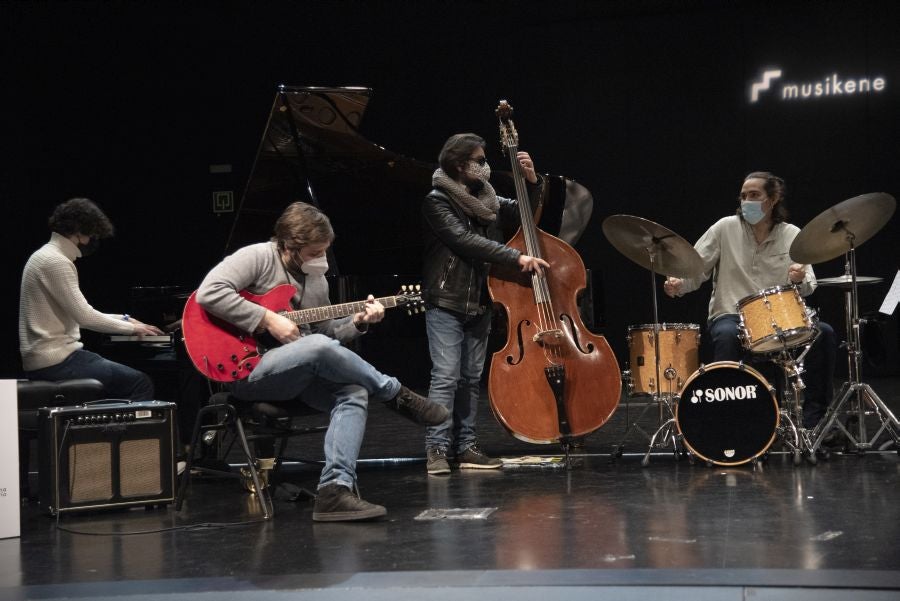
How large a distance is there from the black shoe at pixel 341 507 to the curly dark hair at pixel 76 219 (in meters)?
2.05

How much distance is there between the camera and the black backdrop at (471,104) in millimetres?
8430

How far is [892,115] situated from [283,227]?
617 cm

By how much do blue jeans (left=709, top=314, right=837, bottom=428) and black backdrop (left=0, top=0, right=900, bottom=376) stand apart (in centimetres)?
341

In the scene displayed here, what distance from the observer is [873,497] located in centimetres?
386

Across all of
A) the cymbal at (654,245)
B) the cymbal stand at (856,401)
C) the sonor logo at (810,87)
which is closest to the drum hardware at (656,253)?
the cymbal at (654,245)

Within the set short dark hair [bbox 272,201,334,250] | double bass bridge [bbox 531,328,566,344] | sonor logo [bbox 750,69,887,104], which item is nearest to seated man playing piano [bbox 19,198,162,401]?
short dark hair [bbox 272,201,334,250]

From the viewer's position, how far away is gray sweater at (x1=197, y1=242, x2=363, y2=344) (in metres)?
3.84

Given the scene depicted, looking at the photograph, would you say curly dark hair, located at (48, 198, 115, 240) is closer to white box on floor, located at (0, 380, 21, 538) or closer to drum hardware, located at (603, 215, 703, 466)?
white box on floor, located at (0, 380, 21, 538)

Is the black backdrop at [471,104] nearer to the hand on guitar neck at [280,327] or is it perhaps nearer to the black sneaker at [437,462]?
the black sneaker at [437,462]

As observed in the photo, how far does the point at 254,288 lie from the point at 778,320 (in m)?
2.28

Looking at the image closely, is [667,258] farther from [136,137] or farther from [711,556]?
[136,137]

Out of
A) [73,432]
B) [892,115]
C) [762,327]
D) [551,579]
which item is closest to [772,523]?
[551,579]

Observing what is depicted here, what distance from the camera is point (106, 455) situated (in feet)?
13.7

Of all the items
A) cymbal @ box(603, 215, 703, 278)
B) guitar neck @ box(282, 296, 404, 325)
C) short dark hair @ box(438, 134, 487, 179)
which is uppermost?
short dark hair @ box(438, 134, 487, 179)
